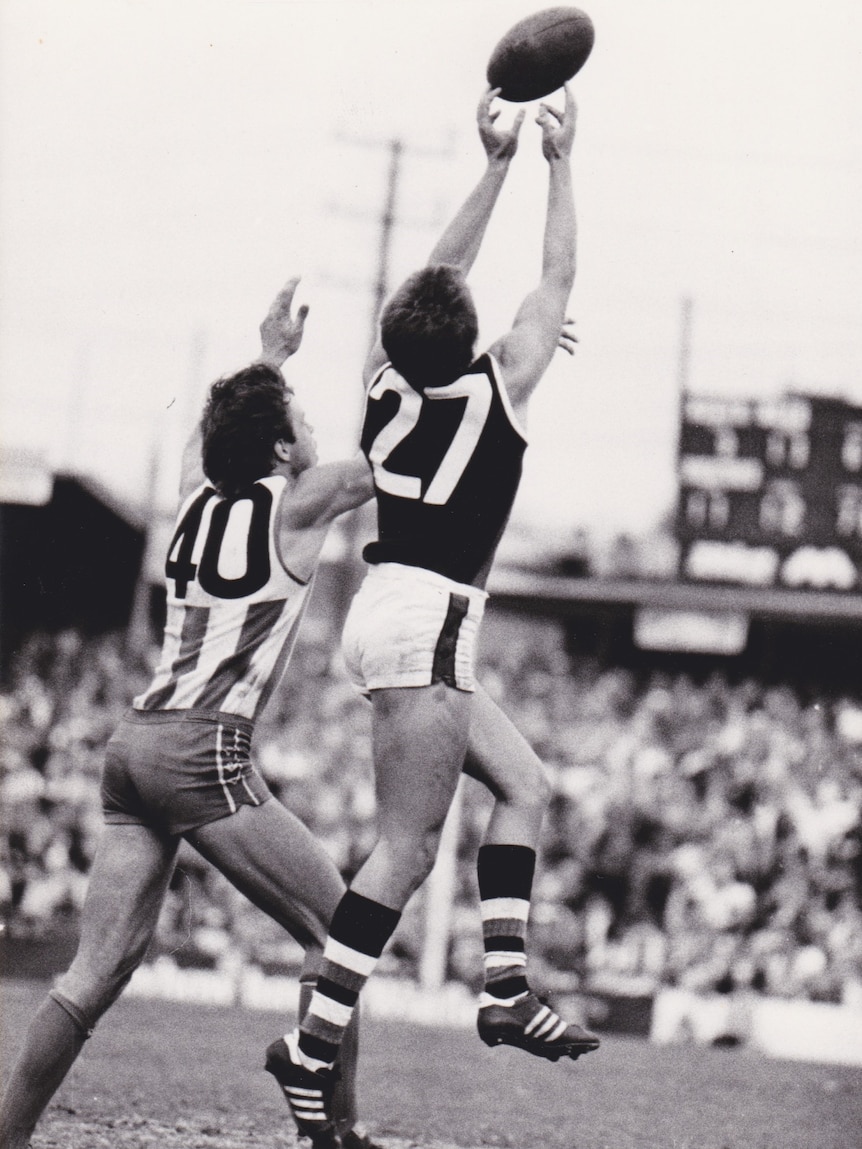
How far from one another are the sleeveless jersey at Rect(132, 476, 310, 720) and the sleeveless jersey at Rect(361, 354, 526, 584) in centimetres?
35

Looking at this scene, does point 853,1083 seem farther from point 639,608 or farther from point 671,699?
point 639,608

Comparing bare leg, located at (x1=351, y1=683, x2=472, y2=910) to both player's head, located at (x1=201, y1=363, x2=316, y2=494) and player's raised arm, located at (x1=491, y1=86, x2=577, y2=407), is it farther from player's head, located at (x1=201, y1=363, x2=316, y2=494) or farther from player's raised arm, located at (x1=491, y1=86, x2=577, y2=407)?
player's raised arm, located at (x1=491, y1=86, x2=577, y2=407)

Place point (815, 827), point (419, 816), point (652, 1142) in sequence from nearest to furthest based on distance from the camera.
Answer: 1. point (419, 816)
2. point (652, 1142)
3. point (815, 827)

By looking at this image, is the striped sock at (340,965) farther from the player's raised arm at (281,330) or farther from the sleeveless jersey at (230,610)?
the player's raised arm at (281,330)

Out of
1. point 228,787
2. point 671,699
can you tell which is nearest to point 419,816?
point 228,787

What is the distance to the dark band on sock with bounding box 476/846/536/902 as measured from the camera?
4680 millimetres

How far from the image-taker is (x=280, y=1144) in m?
5.78

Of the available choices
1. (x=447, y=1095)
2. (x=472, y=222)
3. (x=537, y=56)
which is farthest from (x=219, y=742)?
(x=447, y=1095)

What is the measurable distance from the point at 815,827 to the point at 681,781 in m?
1.56

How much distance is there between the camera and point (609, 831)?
609 inches

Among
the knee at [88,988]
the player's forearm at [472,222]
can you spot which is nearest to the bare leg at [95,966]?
the knee at [88,988]

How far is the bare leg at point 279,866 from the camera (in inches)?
175

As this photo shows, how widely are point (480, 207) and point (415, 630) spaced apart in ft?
4.83

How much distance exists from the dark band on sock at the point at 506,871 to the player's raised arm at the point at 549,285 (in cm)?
138
